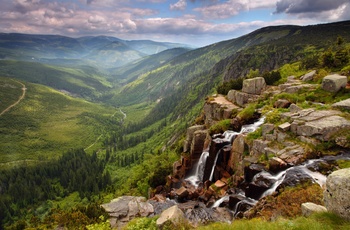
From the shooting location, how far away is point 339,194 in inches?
530

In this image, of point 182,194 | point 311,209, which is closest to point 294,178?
point 311,209

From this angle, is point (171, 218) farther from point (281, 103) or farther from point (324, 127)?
point (281, 103)

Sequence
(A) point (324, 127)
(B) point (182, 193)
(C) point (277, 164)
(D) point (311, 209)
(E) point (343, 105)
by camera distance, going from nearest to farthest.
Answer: (D) point (311, 209)
(C) point (277, 164)
(A) point (324, 127)
(E) point (343, 105)
(B) point (182, 193)

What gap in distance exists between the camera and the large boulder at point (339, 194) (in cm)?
1305

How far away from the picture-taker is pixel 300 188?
72.8 feet

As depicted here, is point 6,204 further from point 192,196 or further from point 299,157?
point 299,157

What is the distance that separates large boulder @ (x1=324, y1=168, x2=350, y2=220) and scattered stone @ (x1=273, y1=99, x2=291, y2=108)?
95.0ft

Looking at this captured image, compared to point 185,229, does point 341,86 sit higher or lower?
higher

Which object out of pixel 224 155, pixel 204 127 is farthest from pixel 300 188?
pixel 204 127

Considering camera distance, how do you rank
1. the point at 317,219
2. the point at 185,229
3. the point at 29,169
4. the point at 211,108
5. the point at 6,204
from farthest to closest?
the point at 29,169 → the point at 6,204 → the point at 211,108 → the point at 185,229 → the point at 317,219

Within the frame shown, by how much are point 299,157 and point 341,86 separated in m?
20.9

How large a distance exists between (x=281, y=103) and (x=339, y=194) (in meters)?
30.9

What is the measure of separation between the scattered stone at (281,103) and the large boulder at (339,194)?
95.0ft

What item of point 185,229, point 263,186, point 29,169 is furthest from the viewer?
point 29,169
